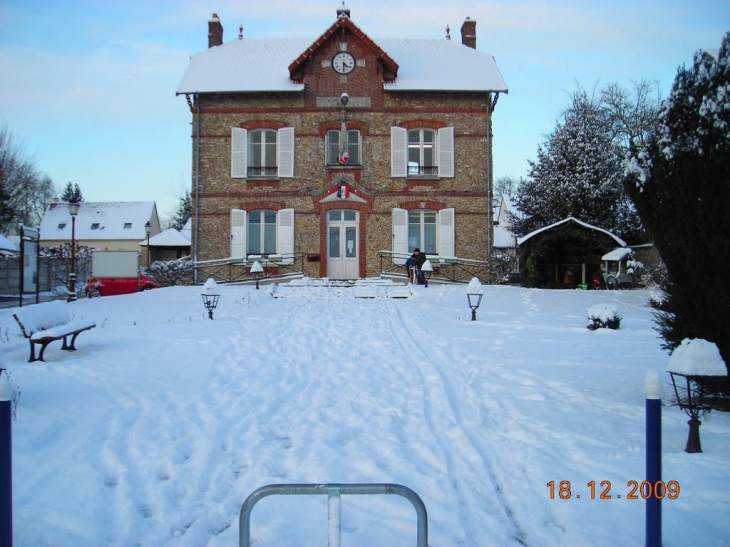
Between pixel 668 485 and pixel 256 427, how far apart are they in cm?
314

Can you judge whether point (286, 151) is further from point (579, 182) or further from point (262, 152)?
point (579, 182)

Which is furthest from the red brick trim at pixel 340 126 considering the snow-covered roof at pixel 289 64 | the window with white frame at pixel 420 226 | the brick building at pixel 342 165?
the window with white frame at pixel 420 226

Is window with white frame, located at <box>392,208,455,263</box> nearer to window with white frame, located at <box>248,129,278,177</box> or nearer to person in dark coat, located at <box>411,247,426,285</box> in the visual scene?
person in dark coat, located at <box>411,247,426,285</box>

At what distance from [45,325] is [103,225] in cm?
4094

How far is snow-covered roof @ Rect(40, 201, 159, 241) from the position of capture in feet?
146

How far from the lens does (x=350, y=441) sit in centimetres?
467

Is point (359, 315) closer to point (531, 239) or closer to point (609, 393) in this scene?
point (609, 393)

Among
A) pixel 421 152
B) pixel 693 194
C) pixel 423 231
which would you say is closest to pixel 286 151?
pixel 421 152

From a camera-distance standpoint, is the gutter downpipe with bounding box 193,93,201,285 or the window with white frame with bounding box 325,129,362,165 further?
the window with white frame with bounding box 325,129,362,165

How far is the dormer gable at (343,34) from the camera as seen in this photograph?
20016 millimetres

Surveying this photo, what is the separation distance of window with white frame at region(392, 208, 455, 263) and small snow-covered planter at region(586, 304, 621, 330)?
10.4 metres

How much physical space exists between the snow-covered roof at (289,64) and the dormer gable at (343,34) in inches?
12.6
